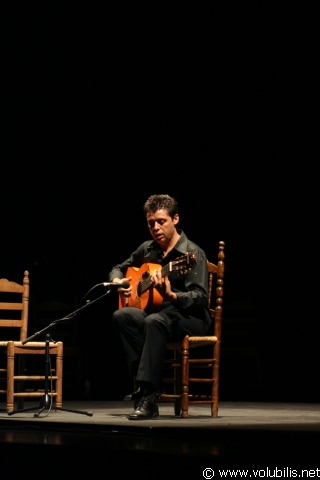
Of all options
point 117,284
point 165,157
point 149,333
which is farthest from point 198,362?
point 165,157

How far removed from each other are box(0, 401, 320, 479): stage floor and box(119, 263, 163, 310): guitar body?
65cm

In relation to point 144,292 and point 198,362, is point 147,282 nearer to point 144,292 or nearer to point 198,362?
point 144,292

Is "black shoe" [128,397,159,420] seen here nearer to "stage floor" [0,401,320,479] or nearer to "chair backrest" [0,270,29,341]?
"stage floor" [0,401,320,479]

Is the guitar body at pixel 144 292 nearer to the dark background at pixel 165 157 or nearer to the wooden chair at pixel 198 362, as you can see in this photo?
the wooden chair at pixel 198 362

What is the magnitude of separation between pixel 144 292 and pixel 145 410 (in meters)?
0.68

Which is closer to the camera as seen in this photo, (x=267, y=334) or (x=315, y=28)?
(x=315, y=28)

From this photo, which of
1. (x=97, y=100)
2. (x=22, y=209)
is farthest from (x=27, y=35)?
(x=22, y=209)

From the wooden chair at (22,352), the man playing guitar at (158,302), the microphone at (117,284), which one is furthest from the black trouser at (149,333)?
the wooden chair at (22,352)

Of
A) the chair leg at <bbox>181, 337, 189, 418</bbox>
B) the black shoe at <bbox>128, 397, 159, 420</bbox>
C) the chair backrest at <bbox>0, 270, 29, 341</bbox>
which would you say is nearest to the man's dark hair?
the chair leg at <bbox>181, 337, 189, 418</bbox>

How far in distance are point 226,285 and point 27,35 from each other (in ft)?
10.2

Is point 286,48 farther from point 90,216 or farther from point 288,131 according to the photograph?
point 90,216

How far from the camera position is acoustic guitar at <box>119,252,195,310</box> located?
5.21m

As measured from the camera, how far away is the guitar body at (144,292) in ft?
17.9

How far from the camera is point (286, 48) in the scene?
873 cm
